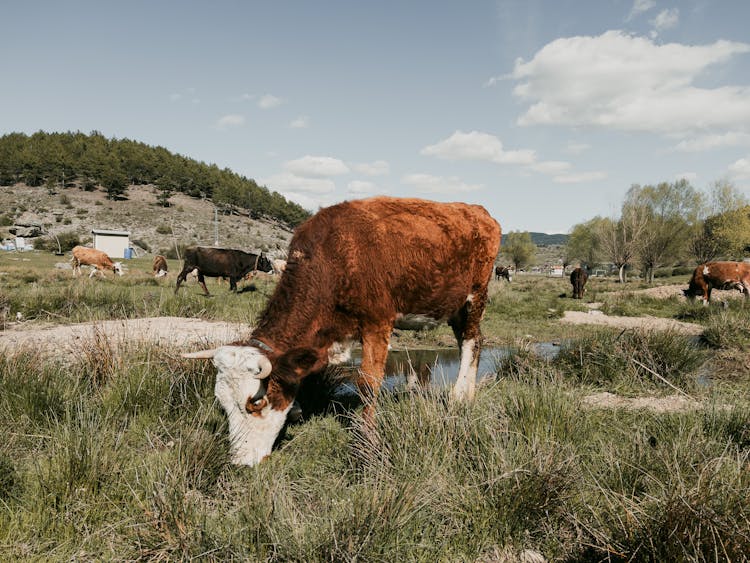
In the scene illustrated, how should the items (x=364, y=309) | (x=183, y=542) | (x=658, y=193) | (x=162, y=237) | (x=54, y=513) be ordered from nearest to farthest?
(x=183, y=542), (x=54, y=513), (x=364, y=309), (x=658, y=193), (x=162, y=237)

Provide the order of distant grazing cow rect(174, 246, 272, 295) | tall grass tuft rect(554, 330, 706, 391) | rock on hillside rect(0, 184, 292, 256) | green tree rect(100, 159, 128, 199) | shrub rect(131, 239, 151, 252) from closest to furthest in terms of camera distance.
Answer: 1. tall grass tuft rect(554, 330, 706, 391)
2. distant grazing cow rect(174, 246, 272, 295)
3. shrub rect(131, 239, 151, 252)
4. rock on hillside rect(0, 184, 292, 256)
5. green tree rect(100, 159, 128, 199)

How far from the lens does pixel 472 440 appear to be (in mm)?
3695

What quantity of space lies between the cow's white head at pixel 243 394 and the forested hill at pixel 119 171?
81702 millimetres

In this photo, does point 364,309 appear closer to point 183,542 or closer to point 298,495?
point 298,495

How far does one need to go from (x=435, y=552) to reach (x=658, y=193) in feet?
219

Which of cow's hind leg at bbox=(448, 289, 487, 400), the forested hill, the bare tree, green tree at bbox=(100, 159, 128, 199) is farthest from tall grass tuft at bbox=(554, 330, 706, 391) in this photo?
green tree at bbox=(100, 159, 128, 199)

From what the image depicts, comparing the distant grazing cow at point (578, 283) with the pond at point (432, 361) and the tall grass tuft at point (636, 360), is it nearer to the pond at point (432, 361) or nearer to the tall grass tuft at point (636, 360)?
the pond at point (432, 361)

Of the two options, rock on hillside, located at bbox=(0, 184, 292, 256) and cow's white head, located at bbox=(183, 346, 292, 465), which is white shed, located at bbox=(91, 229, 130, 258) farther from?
cow's white head, located at bbox=(183, 346, 292, 465)

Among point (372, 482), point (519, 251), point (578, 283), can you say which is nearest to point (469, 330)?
point (372, 482)

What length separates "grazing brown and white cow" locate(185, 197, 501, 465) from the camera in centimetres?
395

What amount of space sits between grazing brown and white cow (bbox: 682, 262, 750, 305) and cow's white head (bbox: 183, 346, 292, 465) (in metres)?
21.7

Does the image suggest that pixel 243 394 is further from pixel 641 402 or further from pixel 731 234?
pixel 731 234

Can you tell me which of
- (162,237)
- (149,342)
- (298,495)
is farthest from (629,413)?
(162,237)

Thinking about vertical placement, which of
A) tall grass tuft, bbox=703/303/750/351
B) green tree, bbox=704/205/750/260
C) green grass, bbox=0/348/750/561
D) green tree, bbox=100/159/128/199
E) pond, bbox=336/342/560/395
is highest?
green tree, bbox=100/159/128/199
